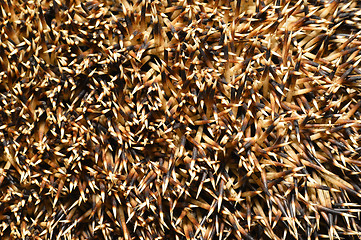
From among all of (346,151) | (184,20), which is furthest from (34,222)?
(346,151)

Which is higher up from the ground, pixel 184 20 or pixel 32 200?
pixel 184 20

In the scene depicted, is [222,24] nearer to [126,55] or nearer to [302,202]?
[126,55]

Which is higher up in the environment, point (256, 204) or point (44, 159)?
point (44, 159)

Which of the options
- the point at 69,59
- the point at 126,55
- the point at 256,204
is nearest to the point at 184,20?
the point at 126,55

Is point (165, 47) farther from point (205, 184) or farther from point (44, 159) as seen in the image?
point (44, 159)

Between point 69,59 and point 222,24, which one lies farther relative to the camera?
point 69,59

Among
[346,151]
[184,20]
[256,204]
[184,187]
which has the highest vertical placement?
[184,20]
